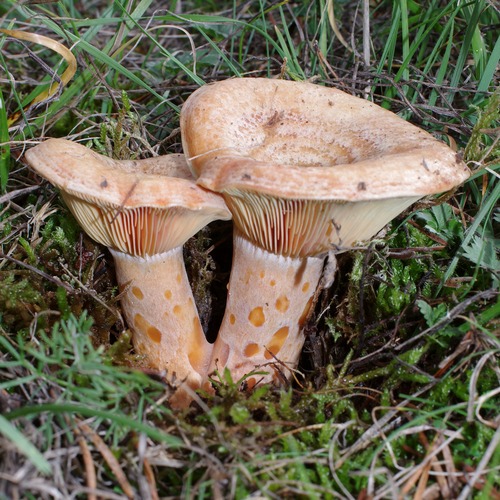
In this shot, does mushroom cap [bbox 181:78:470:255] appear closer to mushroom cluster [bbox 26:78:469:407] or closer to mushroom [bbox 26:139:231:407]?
mushroom cluster [bbox 26:78:469:407]

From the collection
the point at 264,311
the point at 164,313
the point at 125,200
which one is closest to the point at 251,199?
the point at 125,200

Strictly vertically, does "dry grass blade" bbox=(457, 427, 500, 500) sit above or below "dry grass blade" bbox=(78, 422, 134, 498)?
above

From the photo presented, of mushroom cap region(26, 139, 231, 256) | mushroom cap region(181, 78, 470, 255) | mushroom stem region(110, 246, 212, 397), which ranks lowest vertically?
mushroom stem region(110, 246, 212, 397)

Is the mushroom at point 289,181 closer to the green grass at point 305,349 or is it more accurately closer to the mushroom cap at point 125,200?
the mushroom cap at point 125,200

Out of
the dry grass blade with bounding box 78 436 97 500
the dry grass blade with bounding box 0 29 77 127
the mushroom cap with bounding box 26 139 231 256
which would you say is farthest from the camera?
the dry grass blade with bounding box 0 29 77 127

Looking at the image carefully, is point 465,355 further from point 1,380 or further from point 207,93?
point 1,380

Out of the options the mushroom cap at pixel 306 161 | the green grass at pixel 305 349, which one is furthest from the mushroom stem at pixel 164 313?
the mushroom cap at pixel 306 161

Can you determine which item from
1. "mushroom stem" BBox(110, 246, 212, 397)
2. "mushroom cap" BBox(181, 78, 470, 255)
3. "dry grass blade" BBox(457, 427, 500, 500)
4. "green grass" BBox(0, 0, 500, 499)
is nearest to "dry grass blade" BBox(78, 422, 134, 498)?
"green grass" BBox(0, 0, 500, 499)
